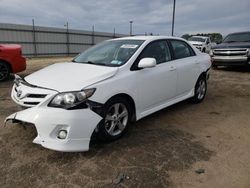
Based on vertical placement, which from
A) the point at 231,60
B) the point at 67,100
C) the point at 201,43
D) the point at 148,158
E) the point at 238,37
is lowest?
the point at 148,158

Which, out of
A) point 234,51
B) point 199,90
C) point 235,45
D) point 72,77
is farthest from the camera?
point 235,45

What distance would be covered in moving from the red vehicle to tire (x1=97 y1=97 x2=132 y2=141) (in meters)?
5.75

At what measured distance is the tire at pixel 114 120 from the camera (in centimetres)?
324

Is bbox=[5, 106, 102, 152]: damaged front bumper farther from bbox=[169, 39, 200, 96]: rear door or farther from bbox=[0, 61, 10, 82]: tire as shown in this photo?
bbox=[0, 61, 10, 82]: tire

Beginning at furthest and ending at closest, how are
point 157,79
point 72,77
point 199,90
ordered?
point 199,90 → point 157,79 → point 72,77

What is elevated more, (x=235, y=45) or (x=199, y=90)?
(x=235, y=45)

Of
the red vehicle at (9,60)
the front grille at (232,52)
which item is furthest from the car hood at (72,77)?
the front grille at (232,52)

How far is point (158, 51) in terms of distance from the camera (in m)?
4.34

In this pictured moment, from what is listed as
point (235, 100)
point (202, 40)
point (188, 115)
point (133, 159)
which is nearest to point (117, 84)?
point (133, 159)

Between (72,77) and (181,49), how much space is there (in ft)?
8.73

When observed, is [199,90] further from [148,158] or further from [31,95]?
[31,95]

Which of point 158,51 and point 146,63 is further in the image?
point 158,51

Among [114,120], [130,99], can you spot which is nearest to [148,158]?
[114,120]

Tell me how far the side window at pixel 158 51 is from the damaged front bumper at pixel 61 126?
1.56 meters
